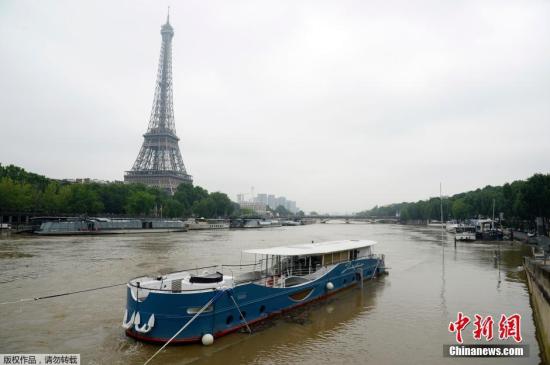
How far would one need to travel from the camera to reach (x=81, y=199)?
10112 centimetres

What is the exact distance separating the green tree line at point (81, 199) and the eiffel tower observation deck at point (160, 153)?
22936 millimetres

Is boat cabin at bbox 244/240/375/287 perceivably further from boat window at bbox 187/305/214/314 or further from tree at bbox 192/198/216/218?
tree at bbox 192/198/216/218

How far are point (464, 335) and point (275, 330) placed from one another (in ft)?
29.7

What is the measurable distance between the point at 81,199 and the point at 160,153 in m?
83.5

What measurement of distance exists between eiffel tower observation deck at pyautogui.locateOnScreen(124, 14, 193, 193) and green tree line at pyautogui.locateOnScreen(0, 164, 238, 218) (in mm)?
22936

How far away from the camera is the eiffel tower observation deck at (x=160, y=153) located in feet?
570

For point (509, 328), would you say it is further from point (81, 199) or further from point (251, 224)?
point (251, 224)

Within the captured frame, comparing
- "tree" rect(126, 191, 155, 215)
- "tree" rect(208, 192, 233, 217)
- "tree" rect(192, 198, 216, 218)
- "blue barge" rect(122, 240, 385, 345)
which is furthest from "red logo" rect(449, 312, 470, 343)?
"tree" rect(208, 192, 233, 217)

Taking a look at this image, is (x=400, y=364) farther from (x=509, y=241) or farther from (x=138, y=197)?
(x=138, y=197)

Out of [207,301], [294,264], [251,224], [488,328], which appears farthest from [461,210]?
[207,301]

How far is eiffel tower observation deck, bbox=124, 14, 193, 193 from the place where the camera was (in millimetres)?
173750

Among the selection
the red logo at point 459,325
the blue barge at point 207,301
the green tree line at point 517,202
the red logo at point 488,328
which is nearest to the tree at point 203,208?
the green tree line at point 517,202

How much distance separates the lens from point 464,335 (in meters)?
19.0

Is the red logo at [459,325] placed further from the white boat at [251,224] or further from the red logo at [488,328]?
the white boat at [251,224]
